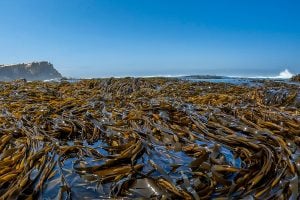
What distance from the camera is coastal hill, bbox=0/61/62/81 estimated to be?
30625 mm

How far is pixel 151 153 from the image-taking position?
2572mm

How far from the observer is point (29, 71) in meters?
33.8

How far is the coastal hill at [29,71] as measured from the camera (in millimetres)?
30625

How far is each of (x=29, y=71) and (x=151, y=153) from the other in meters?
34.0

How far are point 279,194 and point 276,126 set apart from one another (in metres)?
1.29

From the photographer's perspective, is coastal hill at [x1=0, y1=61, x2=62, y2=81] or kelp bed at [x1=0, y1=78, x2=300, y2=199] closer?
kelp bed at [x1=0, y1=78, x2=300, y2=199]

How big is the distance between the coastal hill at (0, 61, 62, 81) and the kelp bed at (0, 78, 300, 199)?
2821 cm

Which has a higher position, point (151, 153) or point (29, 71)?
point (151, 153)

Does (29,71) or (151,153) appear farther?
(29,71)

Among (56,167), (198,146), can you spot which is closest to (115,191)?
(56,167)

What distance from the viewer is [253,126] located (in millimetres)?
3191

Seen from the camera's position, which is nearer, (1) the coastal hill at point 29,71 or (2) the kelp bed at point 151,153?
(2) the kelp bed at point 151,153

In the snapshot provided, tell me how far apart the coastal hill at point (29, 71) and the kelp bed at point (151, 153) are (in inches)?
1110

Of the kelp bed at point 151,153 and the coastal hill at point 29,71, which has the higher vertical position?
the kelp bed at point 151,153
